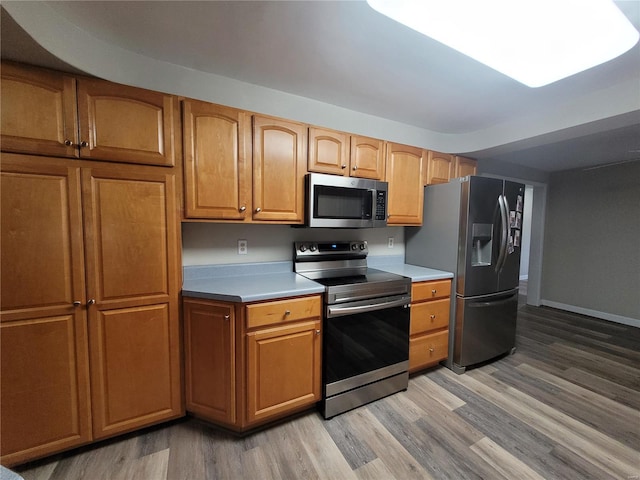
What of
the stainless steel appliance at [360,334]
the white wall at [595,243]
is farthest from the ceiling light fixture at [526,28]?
the white wall at [595,243]

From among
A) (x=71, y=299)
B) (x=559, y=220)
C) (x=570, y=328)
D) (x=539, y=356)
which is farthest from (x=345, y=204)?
(x=559, y=220)

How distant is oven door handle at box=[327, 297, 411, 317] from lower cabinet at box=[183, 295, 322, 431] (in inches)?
4.1

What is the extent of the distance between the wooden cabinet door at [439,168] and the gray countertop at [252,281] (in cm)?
92

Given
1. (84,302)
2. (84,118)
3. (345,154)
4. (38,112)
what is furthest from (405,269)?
(38,112)

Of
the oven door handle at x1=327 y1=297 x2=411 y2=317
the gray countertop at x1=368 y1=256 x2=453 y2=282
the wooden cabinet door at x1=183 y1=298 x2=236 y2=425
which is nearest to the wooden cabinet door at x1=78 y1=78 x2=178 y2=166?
the wooden cabinet door at x1=183 y1=298 x2=236 y2=425

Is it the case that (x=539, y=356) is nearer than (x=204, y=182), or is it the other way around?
(x=204, y=182)

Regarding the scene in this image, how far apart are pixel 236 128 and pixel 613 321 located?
535 centimetres

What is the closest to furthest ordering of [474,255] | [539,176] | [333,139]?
[333,139], [474,255], [539,176]

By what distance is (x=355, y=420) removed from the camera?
1810mm

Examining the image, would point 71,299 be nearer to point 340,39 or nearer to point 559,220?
point 340,39

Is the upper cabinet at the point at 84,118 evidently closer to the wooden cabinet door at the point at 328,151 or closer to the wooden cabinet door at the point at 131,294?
the wooden cabinet door at the point at 131,294

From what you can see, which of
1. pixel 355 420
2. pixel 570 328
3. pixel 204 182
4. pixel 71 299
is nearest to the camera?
pixel 71 299

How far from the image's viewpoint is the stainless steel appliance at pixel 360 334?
1.80m

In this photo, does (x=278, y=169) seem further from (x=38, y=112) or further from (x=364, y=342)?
(x=364, y=342)
